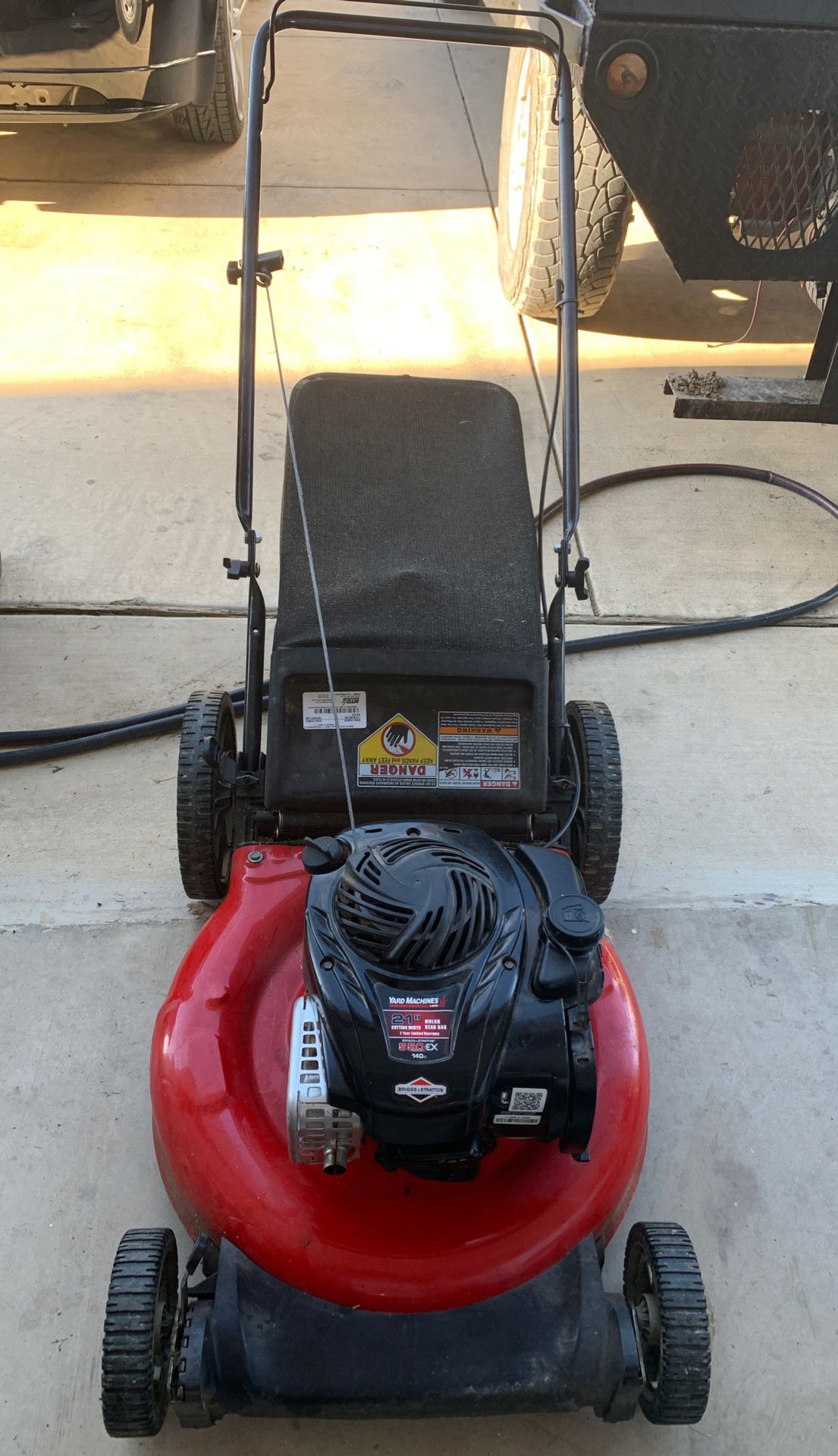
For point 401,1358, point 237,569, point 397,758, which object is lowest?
point 401,1358

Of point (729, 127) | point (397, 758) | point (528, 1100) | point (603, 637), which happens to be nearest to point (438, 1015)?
point (528, 1100)

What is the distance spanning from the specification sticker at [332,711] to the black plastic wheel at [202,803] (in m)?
0.20

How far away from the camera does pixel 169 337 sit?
3.44 meters

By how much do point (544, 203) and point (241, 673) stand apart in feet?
5.33

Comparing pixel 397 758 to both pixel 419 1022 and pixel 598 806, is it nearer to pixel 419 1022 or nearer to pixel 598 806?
pixel 598 806

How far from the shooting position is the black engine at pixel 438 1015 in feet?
3.86

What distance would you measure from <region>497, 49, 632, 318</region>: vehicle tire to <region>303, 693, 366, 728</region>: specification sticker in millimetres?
1847

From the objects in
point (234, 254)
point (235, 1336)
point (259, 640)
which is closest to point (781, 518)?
point (259, 640)

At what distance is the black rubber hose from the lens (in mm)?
2258

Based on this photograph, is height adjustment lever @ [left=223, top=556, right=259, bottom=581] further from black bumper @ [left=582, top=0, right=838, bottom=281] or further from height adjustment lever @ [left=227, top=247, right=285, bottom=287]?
black bumper @ [left=582, top=0, right=838, bottom=281]

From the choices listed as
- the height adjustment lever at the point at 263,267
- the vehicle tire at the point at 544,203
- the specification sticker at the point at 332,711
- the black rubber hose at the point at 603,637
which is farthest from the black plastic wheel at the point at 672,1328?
the vehicle tire at the point at 544,203

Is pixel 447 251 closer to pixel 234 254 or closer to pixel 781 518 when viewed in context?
pixel 234 254

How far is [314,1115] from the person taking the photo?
4.04 ft

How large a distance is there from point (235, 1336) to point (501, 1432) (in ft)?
1.24
